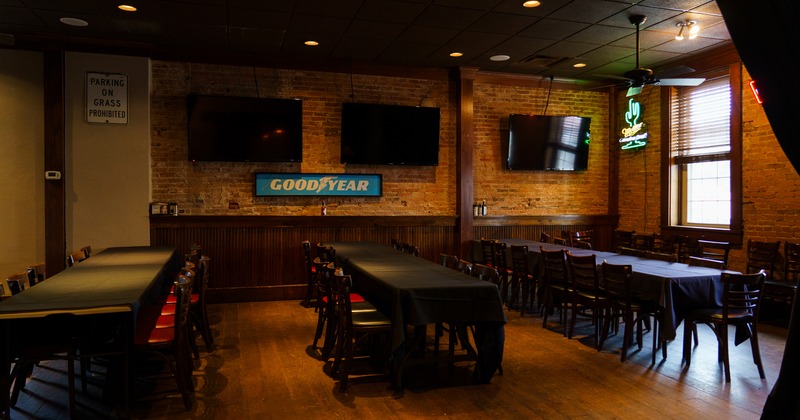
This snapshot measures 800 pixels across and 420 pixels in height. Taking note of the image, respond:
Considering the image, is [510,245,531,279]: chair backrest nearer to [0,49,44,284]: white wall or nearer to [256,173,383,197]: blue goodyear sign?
[256,173,383,197]: blue goodyear sign

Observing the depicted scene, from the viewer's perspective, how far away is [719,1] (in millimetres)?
1472

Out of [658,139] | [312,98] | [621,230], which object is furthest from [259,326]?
[658,139]

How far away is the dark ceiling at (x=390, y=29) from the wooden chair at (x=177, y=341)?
335cm

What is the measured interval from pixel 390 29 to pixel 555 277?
359cm

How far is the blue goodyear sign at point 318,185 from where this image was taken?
773 cm

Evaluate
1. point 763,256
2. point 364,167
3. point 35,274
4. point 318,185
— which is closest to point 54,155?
point 35,274

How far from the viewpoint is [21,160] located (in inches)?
266

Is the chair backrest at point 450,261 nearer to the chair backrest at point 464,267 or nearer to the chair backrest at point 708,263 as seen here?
the chair backrest at point 464,267

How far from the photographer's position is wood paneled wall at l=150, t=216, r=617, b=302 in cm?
740

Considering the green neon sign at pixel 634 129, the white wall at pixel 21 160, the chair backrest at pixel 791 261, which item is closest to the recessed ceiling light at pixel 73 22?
the white wall at pixel 21 160

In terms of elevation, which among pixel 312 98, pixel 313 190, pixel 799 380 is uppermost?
pixel 312 98

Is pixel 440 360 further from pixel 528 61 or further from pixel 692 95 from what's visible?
pixel 692 95

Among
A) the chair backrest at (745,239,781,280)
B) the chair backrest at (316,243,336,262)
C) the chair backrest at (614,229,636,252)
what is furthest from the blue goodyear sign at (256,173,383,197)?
the chair backrest at (745,239,781,280)

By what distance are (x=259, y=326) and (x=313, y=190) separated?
2.48 m
